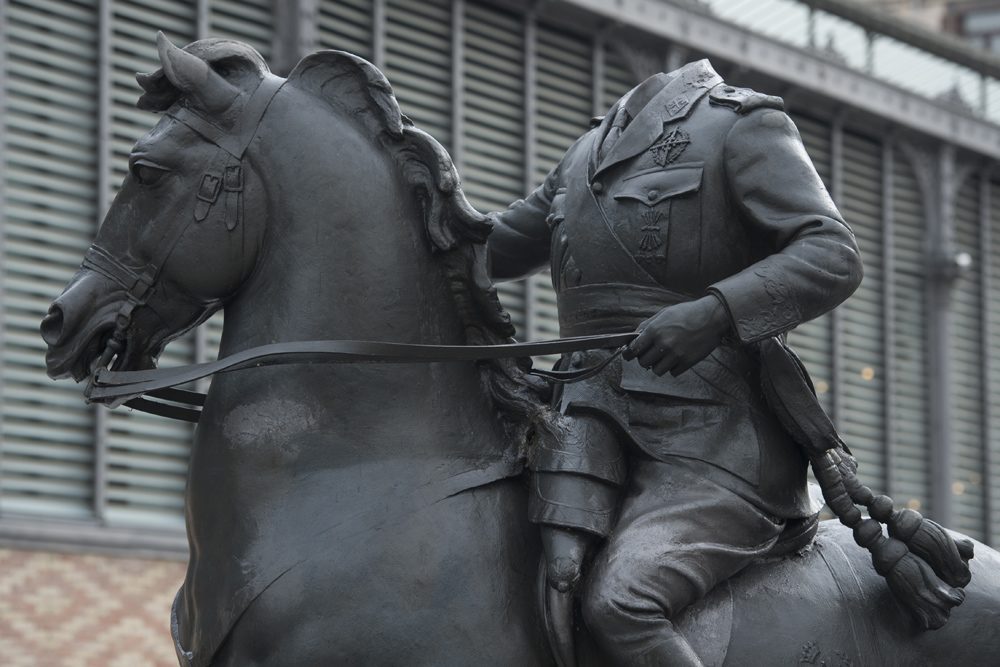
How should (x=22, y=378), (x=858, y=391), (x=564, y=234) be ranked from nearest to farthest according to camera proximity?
(x=564, y=234) < (x=22, y=378) < (x=858, y=391)

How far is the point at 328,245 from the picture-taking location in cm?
518

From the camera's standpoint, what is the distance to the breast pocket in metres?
5.49

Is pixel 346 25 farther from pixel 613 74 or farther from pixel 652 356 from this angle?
pixel 652 356

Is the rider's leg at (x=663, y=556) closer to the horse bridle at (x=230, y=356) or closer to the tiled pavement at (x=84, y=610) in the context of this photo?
the horse bridle at (x=230, y=356)

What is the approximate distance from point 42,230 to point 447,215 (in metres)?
12.8

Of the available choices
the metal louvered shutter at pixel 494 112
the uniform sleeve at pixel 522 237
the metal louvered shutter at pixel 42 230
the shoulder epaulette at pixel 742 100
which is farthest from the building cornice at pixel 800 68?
the shoulder epaulette at pixel 742 100

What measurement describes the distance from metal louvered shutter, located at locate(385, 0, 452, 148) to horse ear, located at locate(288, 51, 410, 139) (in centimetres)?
1483

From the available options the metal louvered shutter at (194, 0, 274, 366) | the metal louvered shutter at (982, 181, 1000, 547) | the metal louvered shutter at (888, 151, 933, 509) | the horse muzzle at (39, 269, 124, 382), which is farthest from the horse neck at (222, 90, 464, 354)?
the metal louvered shutter at (982, 181, 1000, 547)

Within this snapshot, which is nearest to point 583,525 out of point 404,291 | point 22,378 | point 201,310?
point 404,291

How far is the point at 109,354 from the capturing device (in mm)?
5199

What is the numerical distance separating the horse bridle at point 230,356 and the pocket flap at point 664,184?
0.46 m

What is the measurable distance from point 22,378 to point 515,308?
5.55 metres

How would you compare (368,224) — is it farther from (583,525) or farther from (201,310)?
(583,525)

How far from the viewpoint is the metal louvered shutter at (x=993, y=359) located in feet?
87.7
